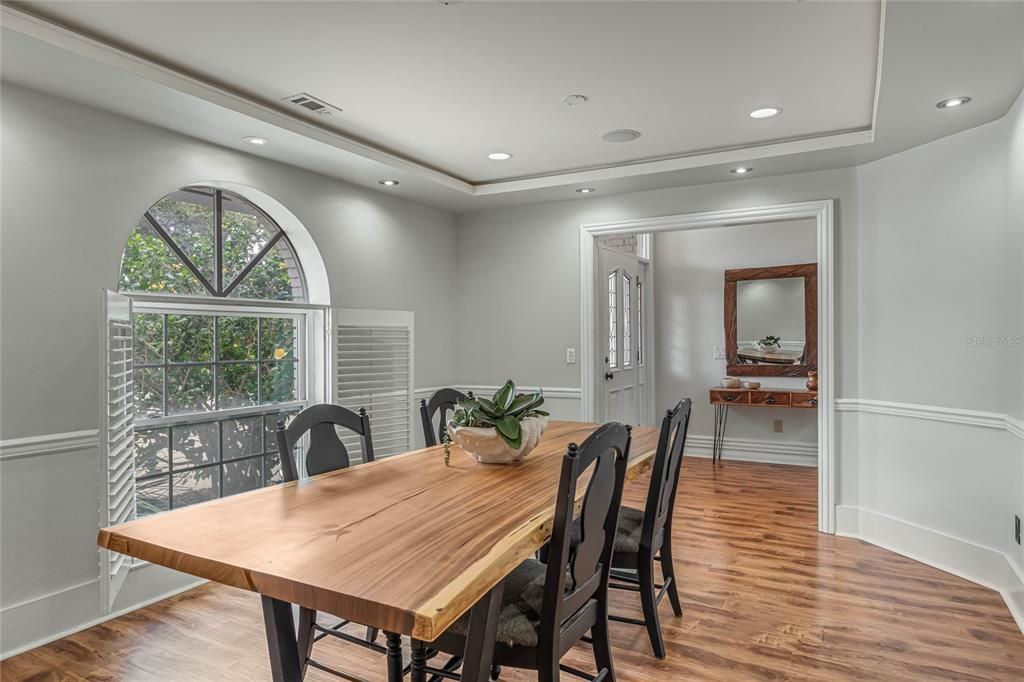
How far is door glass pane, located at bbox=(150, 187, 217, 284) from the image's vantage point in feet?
11.1

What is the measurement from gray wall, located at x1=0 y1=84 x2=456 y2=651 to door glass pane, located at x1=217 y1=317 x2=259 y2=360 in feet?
2.51

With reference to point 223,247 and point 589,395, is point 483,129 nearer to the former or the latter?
point 223,247

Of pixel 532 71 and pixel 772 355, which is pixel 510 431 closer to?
pixel 532 71

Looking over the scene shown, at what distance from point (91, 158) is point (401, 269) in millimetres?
2254

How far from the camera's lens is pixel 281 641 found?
67.3 inches

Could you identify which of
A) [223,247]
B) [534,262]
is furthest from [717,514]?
[223,247]

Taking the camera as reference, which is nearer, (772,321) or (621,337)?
(621,337)

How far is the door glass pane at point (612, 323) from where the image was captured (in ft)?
18.2

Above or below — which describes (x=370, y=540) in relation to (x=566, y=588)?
above

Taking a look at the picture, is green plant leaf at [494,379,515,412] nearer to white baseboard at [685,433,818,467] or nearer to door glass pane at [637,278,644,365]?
door glass pane at [637,278,644,365]

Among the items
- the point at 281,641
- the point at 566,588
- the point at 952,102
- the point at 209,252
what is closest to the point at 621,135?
the point at 952,102

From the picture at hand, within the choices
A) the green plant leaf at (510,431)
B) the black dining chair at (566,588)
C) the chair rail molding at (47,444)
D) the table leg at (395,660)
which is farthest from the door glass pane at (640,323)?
the table leg at (395,660)

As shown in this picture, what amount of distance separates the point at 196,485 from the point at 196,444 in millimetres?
234

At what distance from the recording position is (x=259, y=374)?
3906 millimetres
